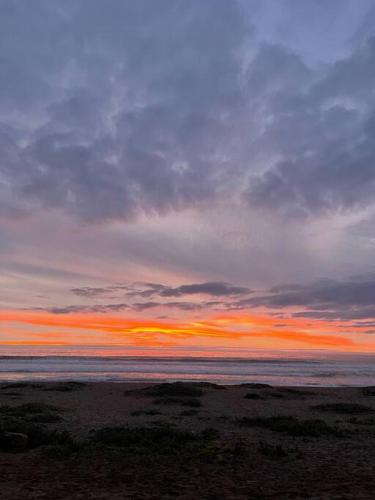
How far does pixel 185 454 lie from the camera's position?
12.6m

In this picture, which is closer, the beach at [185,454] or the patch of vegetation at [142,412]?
the beach at [185,454]

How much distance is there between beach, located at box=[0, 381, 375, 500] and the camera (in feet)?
31.9

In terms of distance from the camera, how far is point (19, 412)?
65.7 ft

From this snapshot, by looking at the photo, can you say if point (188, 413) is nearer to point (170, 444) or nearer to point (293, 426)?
point (293, 426)

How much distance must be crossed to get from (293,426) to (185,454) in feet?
18.1

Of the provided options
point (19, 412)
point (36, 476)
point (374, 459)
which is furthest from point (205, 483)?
point (19, 412)

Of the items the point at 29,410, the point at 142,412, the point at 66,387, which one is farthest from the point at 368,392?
the point at 29,410

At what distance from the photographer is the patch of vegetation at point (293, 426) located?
16.2m

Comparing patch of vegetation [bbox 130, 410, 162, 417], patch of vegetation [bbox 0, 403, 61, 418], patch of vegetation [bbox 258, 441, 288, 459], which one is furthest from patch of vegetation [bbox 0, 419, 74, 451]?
patch of vegetation [bbox 130, 410, 162, 417]

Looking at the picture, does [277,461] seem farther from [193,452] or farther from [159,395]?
[159,395]

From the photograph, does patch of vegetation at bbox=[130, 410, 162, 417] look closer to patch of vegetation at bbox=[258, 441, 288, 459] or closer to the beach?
the beach

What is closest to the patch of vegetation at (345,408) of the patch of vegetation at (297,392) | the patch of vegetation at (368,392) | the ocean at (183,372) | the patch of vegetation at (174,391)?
the patch of vegetation at (297,392)

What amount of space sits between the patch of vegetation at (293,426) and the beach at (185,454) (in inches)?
1.5

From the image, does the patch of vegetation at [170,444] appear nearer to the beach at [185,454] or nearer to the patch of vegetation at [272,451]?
the beach at [185,454]
